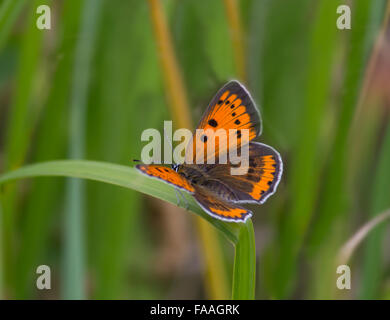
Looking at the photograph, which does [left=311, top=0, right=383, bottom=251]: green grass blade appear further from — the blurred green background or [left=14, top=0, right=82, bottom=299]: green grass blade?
[left=14, top=0, right=82, bottom=299]: green grass blade

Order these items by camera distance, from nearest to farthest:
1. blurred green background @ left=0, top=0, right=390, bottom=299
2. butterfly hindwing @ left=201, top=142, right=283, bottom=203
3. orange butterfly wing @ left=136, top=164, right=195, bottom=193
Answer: orange butterfly wing @ left=136, top=164, right=195, bottom=193
butterfly hindwing @ left=201, top=142, right=283, bottom=203
blurred green background @ left=0, top=0, right=390, bottom=299

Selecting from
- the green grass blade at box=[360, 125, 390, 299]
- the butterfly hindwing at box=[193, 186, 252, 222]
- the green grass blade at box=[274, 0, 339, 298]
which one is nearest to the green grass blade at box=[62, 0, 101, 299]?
the butterfly hindwing at box=[193, 186, 252, 222]

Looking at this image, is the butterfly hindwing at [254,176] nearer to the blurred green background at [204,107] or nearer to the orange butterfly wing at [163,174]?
the orange butterfly wing at [163,174]

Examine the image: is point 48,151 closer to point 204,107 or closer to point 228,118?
point 204,107

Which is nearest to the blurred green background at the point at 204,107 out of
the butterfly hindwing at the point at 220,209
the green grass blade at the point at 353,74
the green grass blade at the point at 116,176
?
the green grass blade at the point at 353,74

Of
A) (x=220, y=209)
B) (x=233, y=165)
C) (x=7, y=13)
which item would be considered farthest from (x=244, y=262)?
(x=7, y=13)
